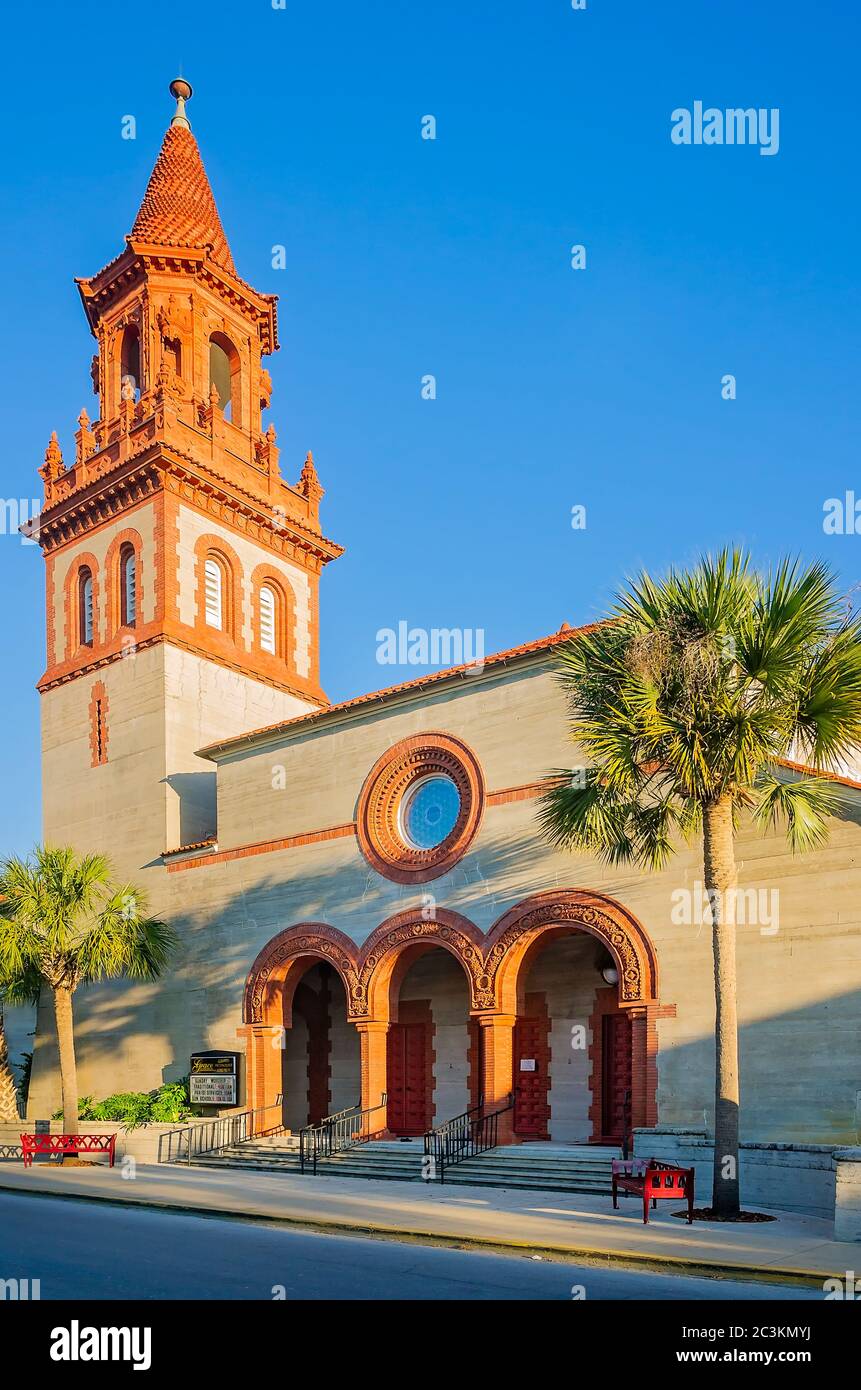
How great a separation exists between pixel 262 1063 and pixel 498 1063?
7.04 metres

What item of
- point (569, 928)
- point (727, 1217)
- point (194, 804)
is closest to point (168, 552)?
point (194, 804)

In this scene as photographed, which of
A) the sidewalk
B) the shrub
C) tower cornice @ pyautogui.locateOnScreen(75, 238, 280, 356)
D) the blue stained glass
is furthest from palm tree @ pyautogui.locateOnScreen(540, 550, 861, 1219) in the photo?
tower cornice @ pyautogui.locateOnScreen(75, 238, 280, 356)

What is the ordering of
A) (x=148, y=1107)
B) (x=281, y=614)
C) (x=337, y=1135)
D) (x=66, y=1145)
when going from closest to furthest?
(x=337, y=1135) < (x=66, y=1145) < (x=148, y=1107) < (x=281, y=614)

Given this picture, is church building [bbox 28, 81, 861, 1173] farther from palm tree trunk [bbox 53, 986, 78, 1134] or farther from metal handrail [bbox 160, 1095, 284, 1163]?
palm tree trunk [bbox 53, 986, 78, 1134]

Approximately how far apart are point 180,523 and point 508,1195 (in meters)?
21.5

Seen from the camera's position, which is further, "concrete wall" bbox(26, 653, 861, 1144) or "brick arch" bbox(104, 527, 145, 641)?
"brick arch" bbox(104, 527, 145, 641)

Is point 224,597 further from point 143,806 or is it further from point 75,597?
point 143,806

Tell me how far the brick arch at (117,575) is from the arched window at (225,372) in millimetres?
5328

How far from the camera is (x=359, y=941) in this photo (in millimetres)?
26562

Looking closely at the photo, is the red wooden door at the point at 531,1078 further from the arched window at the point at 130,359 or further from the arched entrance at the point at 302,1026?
the arched window at the point at 130,359

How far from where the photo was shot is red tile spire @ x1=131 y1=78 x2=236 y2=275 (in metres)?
39.1

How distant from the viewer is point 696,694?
54.6 feet

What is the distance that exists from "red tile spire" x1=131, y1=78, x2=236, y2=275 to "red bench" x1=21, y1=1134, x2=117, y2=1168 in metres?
25.8

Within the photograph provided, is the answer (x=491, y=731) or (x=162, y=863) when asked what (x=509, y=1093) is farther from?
(x=162, y=863)
